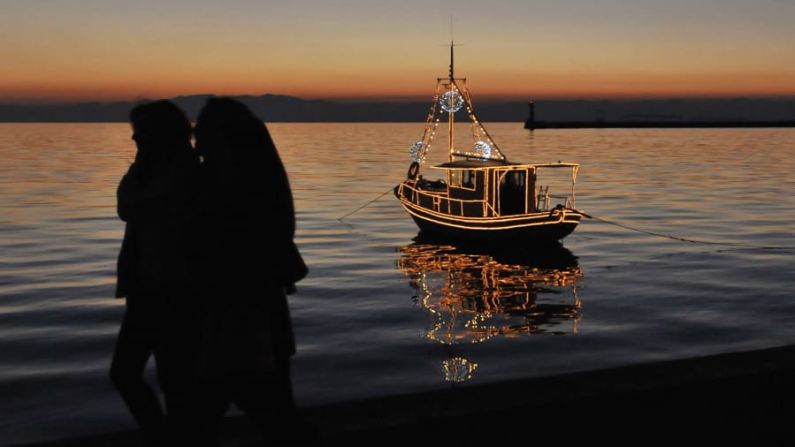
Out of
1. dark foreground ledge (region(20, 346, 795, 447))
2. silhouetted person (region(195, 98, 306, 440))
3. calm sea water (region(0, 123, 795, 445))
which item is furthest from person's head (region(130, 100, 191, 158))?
calm sea water (region(0, 123, 795, 445))

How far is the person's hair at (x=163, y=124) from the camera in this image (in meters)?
4.37

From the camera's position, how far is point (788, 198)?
2127 inches

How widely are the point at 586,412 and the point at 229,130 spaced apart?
2774mm

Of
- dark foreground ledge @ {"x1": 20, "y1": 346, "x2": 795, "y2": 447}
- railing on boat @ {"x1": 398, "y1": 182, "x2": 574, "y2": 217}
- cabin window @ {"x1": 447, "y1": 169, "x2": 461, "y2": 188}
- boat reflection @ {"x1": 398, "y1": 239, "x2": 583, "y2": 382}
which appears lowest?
boat reflection @ {"x1": 398, "y1": 239, "x2": 583, "y2": 382}

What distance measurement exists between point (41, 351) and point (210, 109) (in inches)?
553

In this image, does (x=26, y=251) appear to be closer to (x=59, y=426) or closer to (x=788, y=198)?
(x=59, y=426)

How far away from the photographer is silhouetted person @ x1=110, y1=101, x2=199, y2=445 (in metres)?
4.31

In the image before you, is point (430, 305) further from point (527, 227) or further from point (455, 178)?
point (455, 178)

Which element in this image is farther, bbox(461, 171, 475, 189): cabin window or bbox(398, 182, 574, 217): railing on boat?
bbox(461, 171, 475, 189): cabin window

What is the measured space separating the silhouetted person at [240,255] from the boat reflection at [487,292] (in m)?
10.4

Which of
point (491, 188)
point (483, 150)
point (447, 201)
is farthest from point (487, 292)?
point (483, 150)

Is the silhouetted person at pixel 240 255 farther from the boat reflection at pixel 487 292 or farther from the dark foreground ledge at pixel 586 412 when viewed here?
the boat reflection at pixel 487 292

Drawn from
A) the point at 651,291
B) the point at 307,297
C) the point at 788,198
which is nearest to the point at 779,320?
the point at 651,291

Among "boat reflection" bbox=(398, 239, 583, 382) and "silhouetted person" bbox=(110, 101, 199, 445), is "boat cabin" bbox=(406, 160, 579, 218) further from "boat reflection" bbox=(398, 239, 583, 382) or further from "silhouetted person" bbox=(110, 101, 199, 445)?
"silhouetted person" bbox=(110, 101, 199, 445)
